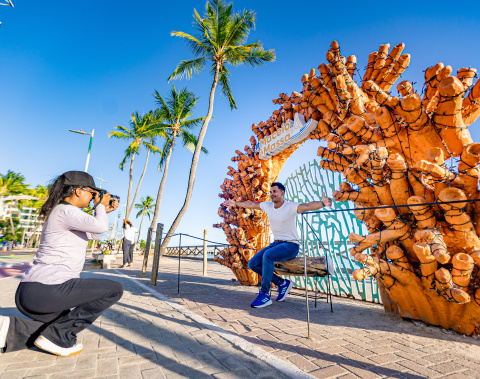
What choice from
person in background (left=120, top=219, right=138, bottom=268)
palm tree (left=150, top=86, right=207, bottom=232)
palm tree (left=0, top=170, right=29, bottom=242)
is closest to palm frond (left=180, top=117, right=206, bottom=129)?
palm tree (left=150, top=86, right=207, bottom=232)

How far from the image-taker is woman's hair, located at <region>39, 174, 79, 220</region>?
2266 mm

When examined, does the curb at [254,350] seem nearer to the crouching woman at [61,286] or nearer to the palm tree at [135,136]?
the crouching woman at [61,286]

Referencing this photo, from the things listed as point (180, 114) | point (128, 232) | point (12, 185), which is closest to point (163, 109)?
point (180, 114)

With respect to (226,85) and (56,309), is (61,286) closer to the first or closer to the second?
(56,309)

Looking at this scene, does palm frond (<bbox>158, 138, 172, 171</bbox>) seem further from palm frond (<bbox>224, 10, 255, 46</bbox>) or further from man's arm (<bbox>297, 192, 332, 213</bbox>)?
man's arm (<bbox>297, 192, 332, 213</bbox>)

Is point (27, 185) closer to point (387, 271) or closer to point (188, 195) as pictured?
point (188, 195)

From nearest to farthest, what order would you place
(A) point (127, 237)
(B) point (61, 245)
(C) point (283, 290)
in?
(B) point (61, 245), (C) point (283, 290), (A) point (127, 237)

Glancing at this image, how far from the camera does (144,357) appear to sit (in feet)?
6.66

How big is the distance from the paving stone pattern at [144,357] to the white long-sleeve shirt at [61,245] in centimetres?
60

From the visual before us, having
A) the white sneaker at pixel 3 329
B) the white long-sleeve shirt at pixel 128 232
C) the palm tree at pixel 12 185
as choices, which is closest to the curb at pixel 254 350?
the white sneaker at pixel 3 329

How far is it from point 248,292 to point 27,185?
4456 centimetres

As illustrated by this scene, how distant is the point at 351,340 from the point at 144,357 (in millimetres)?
1886

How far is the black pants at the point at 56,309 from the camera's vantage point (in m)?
1.95

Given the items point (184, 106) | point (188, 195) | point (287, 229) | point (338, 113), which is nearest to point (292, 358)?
point (287, 229)
